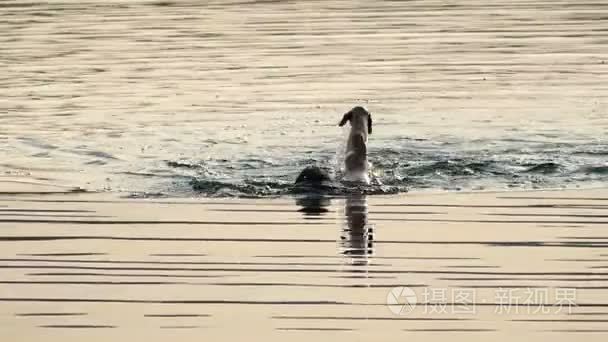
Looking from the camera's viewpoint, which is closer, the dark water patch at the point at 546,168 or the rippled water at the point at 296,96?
the dark water patch at the point at 546,168

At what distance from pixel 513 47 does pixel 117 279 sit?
17632mm

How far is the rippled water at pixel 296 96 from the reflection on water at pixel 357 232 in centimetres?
71

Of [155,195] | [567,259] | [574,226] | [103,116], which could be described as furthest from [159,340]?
[103,116]

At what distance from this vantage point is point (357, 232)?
12.2 m

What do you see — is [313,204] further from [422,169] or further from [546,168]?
[546,168]

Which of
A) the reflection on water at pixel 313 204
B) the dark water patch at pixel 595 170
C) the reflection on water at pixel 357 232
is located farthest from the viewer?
the dark water patch at pixel 595 170

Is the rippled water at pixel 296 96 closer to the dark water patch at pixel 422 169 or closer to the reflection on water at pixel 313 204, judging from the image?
the dark water patch at pixel 422 169

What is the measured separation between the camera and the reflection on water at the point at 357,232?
37.5 feet

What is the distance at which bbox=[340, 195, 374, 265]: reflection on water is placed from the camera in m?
11.4

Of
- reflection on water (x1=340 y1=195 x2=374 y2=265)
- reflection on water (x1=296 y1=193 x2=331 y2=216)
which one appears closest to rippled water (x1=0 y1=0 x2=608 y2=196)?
reflection on water (x1=296 y1=193 x2=331 y2=216)

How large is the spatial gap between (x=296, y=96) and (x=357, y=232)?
30.1 feet

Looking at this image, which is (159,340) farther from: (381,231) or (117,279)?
(381,231)

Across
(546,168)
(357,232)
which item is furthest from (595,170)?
(357,232)

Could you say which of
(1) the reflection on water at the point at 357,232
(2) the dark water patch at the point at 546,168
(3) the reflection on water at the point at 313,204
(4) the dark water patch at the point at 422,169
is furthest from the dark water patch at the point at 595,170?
(3) the reflection on water at the point at 313,204
